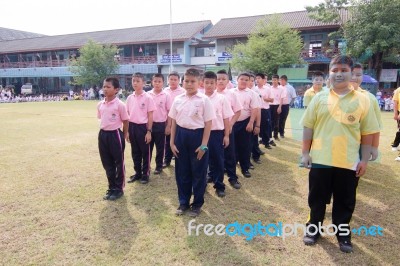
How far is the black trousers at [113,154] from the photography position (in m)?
4.17

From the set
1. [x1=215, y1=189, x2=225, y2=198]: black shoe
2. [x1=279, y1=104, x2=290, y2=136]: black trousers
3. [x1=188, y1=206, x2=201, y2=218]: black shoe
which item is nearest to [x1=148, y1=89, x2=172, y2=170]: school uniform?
[x1=215, y1=189, x2=225, y2=198]: black shoe

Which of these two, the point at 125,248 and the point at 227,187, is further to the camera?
the point at 227,187

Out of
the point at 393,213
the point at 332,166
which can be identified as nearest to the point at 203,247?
the point at 332,166

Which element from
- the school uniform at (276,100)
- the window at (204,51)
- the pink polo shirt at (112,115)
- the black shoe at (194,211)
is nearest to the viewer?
the black shoe at (194,211)

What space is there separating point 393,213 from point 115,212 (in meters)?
3.41

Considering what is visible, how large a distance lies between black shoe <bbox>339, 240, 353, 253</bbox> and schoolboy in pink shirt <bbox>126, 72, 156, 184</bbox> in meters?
3.00

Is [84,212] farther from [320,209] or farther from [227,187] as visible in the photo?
[320,209]

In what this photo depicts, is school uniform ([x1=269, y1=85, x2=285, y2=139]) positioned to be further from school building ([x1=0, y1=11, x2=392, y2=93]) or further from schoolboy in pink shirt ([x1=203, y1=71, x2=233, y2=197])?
school building ([x1=0, y1=11, x2=392, y2=93])

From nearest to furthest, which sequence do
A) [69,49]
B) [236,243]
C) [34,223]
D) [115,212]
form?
[236,243] → [34,223] → [115,212] → [69,49]

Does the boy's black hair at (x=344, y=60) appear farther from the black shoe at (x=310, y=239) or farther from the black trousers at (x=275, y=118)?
the black trousers at (x=275, y=118)

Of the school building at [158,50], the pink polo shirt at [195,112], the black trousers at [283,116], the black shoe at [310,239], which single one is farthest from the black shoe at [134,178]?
the school building at [158,50]

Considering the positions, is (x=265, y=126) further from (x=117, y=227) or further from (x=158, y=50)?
(x=158, y=50)

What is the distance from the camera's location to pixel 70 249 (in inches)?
117

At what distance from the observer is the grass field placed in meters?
2.82
